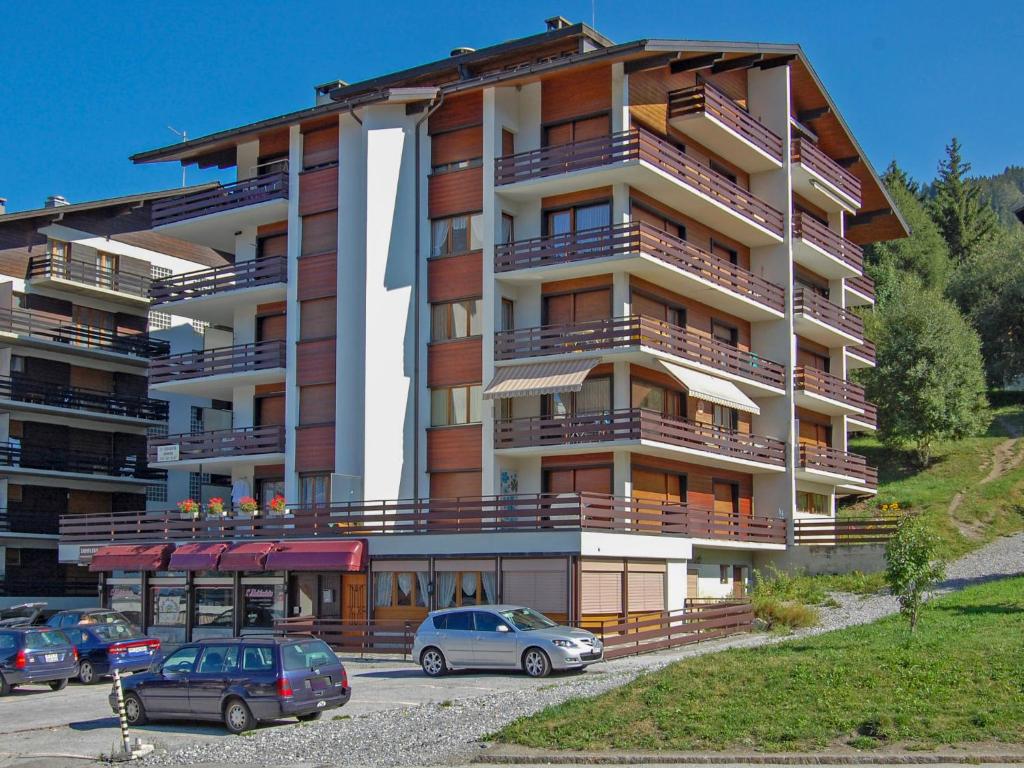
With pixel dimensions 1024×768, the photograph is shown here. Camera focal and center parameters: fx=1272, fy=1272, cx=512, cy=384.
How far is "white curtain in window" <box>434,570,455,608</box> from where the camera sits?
37.2m

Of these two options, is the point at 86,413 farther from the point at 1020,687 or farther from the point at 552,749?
the point at 1020,687

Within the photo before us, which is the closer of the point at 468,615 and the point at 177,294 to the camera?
the point at 468,615

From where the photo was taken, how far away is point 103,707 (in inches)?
1139

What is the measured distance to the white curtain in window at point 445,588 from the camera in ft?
122

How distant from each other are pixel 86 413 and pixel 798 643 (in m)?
40.4

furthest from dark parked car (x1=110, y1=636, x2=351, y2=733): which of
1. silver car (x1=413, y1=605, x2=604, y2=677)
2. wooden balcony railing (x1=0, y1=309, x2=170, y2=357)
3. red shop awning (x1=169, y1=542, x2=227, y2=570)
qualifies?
wooden balcony railing (x1=0, y1=309, x2=170, y2=357)

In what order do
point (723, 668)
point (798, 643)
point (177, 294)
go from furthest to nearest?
point (177, 294), point (798, 643), point (723, 668)

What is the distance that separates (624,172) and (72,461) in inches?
1216

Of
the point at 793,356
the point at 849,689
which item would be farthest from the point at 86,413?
the point at 849,689

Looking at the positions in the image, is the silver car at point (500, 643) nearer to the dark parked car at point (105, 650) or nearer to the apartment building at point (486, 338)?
the apartment building at point (486, 338)

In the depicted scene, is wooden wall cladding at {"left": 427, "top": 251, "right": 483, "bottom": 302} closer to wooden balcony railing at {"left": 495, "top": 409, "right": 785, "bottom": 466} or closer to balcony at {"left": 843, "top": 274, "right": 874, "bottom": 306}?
wooden balcony railing at {"left": 495, "top": 409, "right": 785, "bottom": 466}

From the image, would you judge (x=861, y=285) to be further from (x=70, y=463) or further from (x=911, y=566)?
(x=70, y=463)

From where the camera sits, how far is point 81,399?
2325 inches

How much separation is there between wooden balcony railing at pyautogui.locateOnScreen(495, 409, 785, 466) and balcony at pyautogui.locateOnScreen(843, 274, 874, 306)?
17.5m
